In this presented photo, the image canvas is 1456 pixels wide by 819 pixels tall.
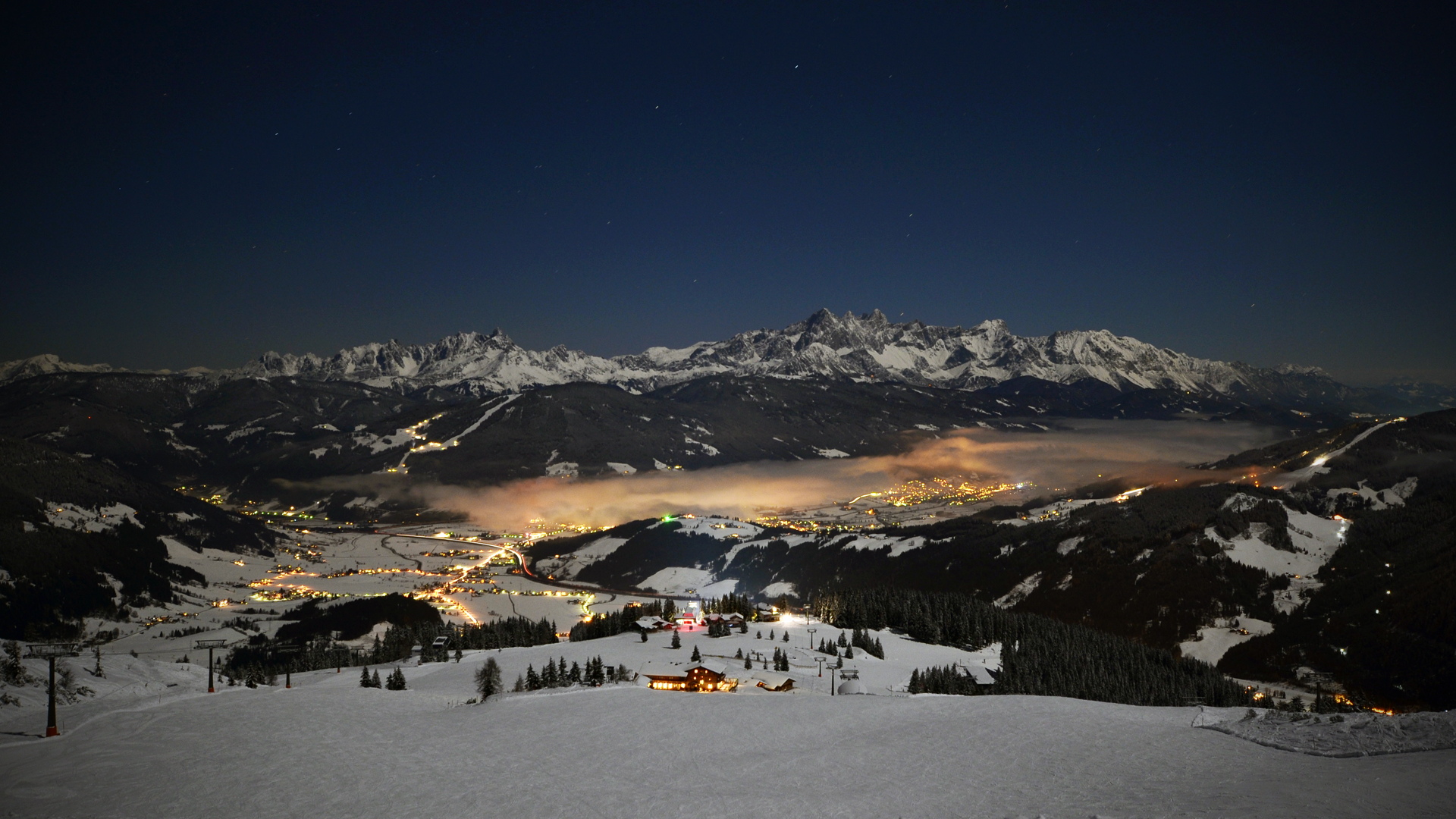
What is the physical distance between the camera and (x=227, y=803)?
37.0 meters

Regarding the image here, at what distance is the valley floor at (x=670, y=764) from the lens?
3600 cm

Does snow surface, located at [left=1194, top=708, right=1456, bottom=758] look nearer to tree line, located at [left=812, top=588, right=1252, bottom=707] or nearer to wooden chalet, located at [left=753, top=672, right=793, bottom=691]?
wooden chalet, located at [left=753, top=672, right=793, bottom=691]

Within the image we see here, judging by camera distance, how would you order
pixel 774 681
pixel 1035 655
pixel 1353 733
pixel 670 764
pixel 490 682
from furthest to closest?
pixel 1035 655 → pixel 774 681 → pixel 490 682 → pixel 670 764 → pixel 1353 733

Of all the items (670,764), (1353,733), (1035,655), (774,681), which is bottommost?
(1035,655)

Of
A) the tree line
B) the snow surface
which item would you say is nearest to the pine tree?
the tree line

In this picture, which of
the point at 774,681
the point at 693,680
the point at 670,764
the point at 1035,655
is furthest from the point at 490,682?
the point at 1035,655

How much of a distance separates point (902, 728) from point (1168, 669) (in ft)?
410

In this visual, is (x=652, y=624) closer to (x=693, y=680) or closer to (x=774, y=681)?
(x=774, y=681)

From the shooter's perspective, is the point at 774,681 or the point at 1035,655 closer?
the point at 774,681

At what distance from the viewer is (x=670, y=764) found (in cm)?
4616

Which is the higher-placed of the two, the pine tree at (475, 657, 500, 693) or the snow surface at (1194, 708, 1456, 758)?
the snow surface at (1194, 708, 1456, 758)

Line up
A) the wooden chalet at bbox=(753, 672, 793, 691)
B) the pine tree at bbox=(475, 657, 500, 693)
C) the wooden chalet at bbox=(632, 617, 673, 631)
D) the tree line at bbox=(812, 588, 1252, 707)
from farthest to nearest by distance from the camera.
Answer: the wooden chalet at bbox=(632, 617, 673, 631) < the tree line at bbox=(812, 588, 1252, 707) < the wooden chalet at bbox=(753, 672, 793, 691) < the pine tree at bbox=(475, 657, 500, 693)

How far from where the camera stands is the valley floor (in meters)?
36.0

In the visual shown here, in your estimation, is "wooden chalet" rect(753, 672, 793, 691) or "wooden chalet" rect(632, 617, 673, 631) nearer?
"wooden chalet" rect(753, 672, 793, 691)
